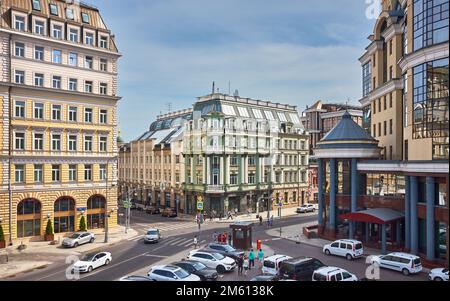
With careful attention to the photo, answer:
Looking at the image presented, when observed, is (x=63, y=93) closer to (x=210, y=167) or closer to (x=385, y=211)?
(x=210, y=167)

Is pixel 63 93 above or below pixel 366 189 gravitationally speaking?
above

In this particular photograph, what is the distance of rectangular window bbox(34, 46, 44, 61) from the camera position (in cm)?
4894

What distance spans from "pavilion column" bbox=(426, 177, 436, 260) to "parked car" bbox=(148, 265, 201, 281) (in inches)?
760

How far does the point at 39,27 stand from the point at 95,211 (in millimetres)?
23700

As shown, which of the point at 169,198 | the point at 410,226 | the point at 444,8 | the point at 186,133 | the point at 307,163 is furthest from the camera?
the point at 307,163

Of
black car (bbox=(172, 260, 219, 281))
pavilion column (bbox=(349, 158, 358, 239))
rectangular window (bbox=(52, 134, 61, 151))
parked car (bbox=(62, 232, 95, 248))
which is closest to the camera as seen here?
black car (bbox=(172, 260, 219, 281))

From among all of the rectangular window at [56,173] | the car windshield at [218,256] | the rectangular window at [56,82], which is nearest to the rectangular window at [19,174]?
the rectangular window at [56,173]

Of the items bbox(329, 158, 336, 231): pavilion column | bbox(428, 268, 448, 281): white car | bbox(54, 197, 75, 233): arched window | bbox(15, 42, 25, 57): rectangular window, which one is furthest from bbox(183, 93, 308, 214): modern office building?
bbox(428, 268, 448, 281): white car

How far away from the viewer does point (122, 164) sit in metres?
101

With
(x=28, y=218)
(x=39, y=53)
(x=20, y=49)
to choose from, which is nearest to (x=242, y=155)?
(x=28, y=218)

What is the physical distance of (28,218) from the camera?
48.3 metres

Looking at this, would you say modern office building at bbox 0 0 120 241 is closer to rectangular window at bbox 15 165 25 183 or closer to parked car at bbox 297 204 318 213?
rectangular window at bbox 15 165 25 183
